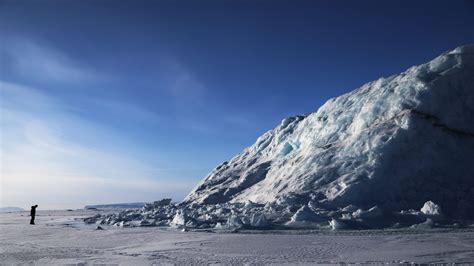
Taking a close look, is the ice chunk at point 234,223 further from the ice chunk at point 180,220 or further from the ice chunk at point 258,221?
the ice chunk at point 180,220

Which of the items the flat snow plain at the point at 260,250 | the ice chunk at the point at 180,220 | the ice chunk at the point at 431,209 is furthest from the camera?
the ice chunk at the point at 180,220

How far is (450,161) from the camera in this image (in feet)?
68.4

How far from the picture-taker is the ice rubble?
675 inches

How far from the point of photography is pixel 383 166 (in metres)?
21.0

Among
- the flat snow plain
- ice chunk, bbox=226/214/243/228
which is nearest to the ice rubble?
ice chunk, bbox=226/214/243/228

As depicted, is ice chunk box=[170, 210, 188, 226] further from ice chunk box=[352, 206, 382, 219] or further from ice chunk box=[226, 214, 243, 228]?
ice chunk box=[352, 206, 382, 219]

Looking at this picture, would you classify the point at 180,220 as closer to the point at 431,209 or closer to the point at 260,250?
the point at 260,250

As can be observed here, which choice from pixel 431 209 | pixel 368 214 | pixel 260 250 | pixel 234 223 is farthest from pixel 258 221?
pixel 431 209

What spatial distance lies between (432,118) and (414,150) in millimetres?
2543

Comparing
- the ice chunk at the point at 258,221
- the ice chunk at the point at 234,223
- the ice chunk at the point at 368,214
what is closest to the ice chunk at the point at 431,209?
the ice chunk at the point at 368,214

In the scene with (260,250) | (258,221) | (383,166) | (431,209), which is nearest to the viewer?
(260,250)

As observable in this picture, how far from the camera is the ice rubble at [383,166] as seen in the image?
1716cm

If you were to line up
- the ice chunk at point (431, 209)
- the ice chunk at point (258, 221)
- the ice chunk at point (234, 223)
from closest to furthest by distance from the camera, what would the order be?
the ice chunk at point (258, 221) < the ice chunk at point (234, 223) < the ice chunk at point (431, 209)

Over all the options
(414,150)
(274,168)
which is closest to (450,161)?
(414,150)
